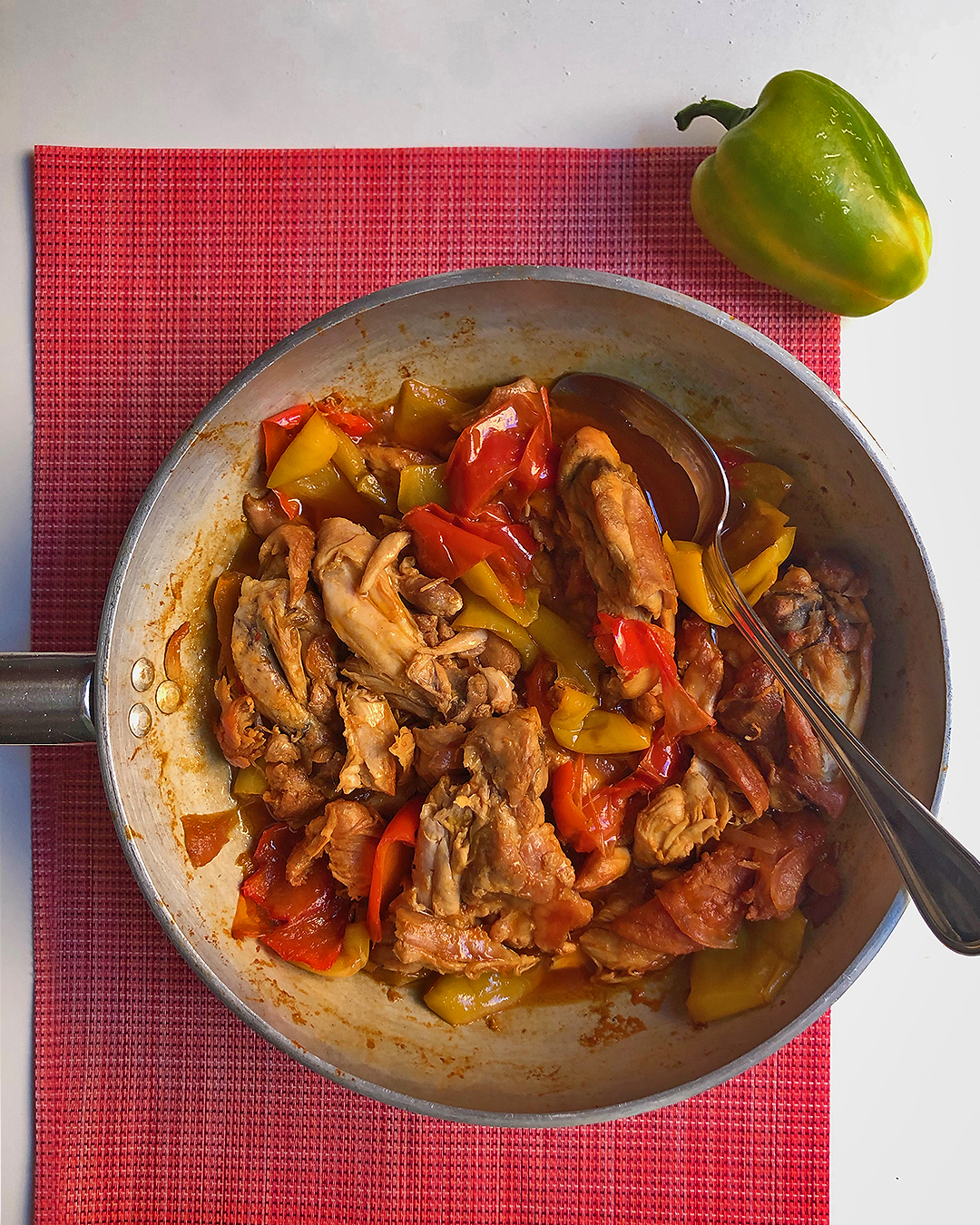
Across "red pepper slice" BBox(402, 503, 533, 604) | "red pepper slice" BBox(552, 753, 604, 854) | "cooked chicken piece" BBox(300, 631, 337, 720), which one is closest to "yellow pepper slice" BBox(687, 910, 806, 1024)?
"red pepper slice" BBox(552, 753, 604, 854)

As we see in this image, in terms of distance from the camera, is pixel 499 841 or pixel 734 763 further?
pixel 734 763

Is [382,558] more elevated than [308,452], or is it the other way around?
[308,452]

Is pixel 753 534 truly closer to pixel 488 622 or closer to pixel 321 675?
pixel 488 622

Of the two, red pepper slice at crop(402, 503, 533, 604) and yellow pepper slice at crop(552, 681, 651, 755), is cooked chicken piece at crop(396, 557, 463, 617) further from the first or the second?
yellow pepper slice at crop(552, 681, 651, 755)

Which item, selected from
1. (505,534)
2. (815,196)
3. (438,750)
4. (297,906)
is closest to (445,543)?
(505,534)

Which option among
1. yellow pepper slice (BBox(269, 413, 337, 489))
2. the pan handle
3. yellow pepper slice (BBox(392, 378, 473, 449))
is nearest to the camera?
the pan handle

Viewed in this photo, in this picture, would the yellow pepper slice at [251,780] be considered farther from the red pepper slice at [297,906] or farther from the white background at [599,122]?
the white background at [599,122]
